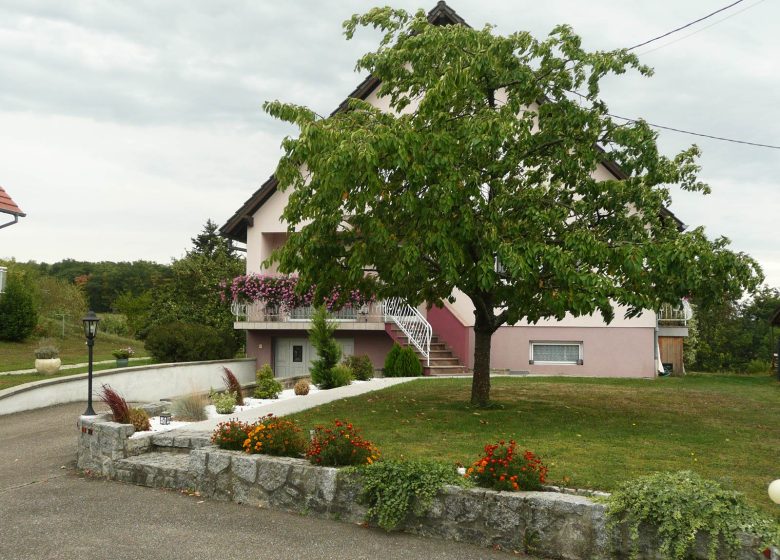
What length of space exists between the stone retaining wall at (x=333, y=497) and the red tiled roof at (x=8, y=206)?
12.0 meters

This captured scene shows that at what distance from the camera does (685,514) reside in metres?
5.14

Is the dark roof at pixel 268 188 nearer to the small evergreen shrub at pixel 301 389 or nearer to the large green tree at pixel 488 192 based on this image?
the small evergreen shrub at pixel 301 389

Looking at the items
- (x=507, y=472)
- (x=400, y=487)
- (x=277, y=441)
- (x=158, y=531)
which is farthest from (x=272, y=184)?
(x=507, y=472)

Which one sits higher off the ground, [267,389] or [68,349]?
[68,349]

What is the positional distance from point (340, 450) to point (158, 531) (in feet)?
5.94

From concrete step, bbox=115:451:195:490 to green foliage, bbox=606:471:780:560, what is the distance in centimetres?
475

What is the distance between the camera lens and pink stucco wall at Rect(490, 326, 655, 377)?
1967cm

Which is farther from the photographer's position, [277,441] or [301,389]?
[301,389]

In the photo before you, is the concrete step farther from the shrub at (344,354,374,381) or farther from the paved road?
the shrub at (344,354,374,381)

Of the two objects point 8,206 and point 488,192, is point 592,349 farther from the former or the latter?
point 8,206

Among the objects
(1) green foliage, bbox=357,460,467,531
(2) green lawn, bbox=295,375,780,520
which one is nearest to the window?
(2) green lawn, bbox=295,375,780,520

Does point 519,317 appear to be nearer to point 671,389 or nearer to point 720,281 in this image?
point 720,281

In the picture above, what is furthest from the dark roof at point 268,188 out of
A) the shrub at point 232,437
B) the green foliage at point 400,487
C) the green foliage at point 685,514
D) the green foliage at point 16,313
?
the green foliage at point 685,514

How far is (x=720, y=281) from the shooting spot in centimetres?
963
